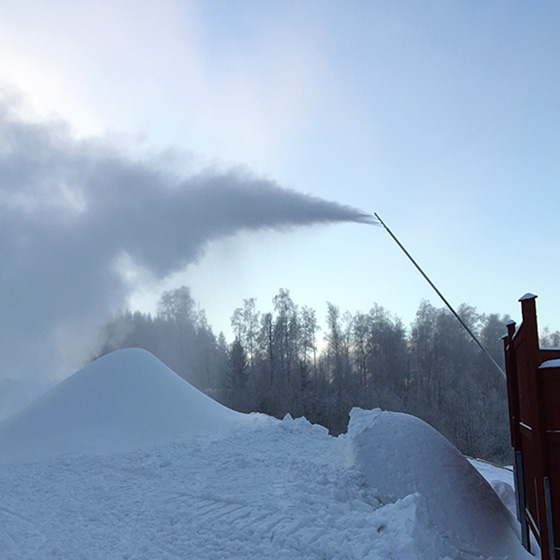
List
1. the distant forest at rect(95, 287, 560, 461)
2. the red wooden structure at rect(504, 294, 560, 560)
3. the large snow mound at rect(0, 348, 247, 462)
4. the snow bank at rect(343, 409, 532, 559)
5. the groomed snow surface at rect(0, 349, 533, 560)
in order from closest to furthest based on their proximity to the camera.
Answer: the red wooden structure at rect(504, 294, 560, 560) < the groomed snow surface at rect(0, 349, 533, 560) < the snow bank at rect(343, 409, 532, 559) < the large snow mound at rect(0, 348, 247, 462) < the distant forest at rect(95, 287, 560, 461)

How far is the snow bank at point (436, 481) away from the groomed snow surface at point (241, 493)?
0.07ft

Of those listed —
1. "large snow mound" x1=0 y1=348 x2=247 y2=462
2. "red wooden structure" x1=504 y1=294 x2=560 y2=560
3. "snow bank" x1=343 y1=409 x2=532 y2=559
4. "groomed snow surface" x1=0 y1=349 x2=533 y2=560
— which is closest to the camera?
"red wooden structure" x1=504 y1=294 x2=560 y2=560

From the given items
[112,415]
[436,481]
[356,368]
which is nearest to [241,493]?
[436,481]

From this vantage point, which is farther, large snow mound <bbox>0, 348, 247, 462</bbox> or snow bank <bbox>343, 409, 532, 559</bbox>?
large snow mound <bbox>0, 348, 247, 462</bbox>

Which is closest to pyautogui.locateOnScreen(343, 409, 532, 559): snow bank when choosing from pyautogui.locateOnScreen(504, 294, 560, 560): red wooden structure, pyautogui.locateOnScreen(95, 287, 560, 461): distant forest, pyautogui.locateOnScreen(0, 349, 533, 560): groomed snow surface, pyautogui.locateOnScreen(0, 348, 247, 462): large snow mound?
pyautogui.locateOnScreen(0, 349, 533, 560): groomed snow surface

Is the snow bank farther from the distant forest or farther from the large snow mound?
the distant forest

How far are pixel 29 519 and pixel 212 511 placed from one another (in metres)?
2.79

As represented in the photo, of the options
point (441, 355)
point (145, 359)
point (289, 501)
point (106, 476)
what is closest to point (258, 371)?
point (441, 355)

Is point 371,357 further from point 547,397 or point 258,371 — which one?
point 547,397

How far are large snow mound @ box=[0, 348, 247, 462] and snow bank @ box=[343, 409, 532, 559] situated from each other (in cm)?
559

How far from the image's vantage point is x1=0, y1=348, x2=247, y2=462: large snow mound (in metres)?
12.5

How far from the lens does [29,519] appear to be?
7.66m

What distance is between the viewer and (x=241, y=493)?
325 inches

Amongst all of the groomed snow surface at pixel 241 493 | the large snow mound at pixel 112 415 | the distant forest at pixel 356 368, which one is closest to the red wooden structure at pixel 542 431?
the groomed snow surface at pixel 241 493
